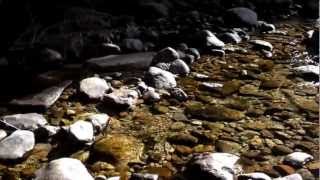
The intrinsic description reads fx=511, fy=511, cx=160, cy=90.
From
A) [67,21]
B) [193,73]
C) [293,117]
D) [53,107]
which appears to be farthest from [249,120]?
[67,21]

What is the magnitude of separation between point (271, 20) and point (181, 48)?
1.36 m

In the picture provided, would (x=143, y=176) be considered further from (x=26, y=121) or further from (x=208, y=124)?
(x=26, y=121)

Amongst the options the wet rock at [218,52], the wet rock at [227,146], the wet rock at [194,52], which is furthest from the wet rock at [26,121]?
the wet rock at [218,52]

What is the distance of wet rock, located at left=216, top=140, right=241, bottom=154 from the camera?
7.91ft

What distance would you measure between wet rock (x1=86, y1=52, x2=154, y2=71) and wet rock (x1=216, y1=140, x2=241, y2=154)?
1.10 m

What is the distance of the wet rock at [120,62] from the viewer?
341 centimetres

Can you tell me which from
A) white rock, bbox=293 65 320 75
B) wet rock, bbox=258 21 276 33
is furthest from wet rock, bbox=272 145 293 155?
wet rock, bbox=258 21 276 33

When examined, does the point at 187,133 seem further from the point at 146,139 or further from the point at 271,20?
the point at 271,20

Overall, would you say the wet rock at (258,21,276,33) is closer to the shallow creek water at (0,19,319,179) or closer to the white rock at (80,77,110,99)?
the shallow creek water at (0,19,319,179)

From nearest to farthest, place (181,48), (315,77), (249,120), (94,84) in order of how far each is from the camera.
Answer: (249,120), (94,84), (315,77), (181,48)

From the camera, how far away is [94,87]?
9.80ft

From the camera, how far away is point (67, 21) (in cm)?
415

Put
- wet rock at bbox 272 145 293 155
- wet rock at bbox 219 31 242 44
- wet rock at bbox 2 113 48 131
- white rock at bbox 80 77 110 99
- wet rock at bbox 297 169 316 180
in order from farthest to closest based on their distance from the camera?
wet rock at bbox 219 31 242 44
white rock at bbox 80 77 110 99
wet rock at bbox 2 113 48 131
wet rock at bbox 272 145 293 155
wet rock at bbox 297 169 316 180

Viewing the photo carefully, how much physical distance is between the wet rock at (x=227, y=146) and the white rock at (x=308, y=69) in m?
1.09
